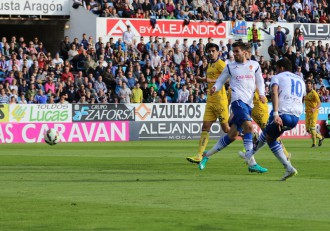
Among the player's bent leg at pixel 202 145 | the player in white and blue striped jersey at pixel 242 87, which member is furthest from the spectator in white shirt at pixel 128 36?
the player in white and blue striped jersey at pixel 242 87

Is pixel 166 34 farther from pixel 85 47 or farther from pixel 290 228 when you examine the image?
pixel 290 228

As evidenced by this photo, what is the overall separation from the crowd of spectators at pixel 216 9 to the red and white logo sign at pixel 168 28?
371mm

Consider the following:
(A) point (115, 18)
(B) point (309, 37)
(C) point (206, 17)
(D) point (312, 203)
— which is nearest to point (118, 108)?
(A) point (115, 18)

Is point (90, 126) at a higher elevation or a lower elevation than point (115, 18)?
lower

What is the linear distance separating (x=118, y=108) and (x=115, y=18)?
288 inches

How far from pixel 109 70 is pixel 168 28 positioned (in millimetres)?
7687

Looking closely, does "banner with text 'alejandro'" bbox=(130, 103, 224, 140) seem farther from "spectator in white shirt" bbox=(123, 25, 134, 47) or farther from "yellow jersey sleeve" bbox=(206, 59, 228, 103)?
"yellow jersey sleeve" bbox=(206, 59, 228, 103)

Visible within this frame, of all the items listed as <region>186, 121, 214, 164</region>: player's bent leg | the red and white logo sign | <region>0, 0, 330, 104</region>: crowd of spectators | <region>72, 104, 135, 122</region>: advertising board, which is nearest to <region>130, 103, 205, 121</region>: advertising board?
<region>72, 104, 135, 122</region>: advertising board

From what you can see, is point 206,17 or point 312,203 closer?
point 312,203

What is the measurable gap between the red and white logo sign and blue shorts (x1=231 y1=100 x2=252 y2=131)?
28227mm

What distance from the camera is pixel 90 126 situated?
3859 cm

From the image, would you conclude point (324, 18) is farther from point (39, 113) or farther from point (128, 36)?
point (39, 113)

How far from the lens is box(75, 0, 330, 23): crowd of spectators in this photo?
151ft

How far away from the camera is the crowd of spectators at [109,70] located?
37.9 metres
